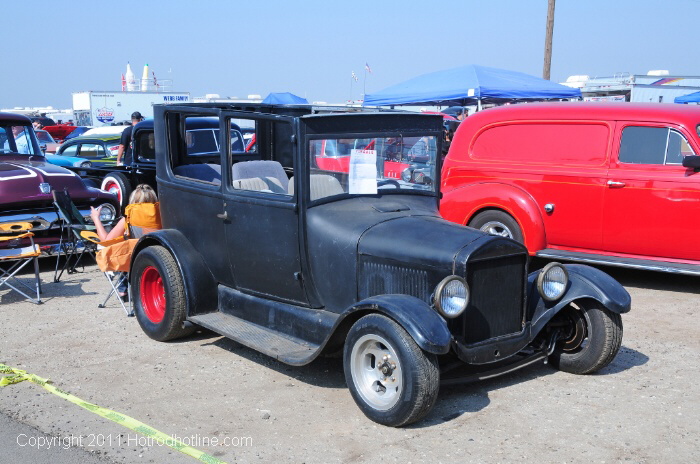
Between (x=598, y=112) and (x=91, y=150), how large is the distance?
11.2 m

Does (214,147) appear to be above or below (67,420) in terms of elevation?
above

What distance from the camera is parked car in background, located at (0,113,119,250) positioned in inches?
340

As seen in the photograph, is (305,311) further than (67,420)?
Yes

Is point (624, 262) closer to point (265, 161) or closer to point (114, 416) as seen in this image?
point (265, 161)

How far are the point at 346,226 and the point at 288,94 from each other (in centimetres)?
1617

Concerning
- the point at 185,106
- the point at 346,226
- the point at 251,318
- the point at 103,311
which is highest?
the point at 185,106

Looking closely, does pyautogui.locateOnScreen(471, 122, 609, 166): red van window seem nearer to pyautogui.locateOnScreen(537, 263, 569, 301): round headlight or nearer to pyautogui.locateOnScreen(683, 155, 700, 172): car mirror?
pyautogui.locateOnScreen(683, 155, 700, 172): car mirror

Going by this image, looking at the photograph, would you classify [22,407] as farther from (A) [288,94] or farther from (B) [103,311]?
(A) [288,94]

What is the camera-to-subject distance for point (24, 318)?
683cm

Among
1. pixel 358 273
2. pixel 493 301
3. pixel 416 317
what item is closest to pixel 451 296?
pixel 416 317

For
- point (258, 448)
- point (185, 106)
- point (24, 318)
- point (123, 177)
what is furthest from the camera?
point (123, 177)

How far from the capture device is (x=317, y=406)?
185 inches

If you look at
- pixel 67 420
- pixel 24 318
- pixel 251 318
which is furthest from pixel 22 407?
pixel 24 318

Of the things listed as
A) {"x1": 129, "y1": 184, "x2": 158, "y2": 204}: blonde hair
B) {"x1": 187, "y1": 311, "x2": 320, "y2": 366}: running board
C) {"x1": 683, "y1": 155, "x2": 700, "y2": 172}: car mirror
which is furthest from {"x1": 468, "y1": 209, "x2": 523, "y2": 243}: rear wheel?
{"x1": 187, "y1": 311, "x2": 320, "y2": 366}: running board
